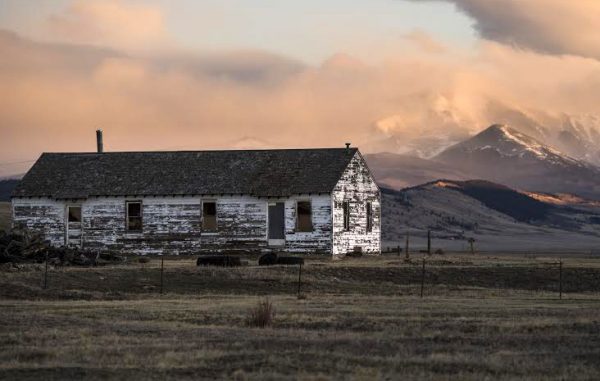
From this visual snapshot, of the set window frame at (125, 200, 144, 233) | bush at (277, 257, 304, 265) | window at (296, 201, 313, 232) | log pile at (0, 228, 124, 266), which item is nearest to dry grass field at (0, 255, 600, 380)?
bush at (277, 257, 304, 265)

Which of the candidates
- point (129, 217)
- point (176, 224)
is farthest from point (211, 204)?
point (129, 217)

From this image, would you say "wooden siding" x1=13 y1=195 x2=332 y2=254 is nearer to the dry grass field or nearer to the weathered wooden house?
the weathered wooden house

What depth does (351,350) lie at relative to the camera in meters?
20.7

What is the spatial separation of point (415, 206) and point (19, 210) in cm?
8274

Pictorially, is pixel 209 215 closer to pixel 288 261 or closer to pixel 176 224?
pixel 176 224

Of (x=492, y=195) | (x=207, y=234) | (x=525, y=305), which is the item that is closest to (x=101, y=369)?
(x=525, y=305)

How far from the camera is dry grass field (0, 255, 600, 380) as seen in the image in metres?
18.6

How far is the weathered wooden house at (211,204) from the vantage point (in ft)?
172

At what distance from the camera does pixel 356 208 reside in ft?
180

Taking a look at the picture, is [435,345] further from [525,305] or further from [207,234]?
[207,234]

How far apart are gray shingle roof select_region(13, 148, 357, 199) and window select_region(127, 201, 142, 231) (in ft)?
2.25

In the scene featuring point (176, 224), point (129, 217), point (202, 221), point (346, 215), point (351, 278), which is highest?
point (346, 215)

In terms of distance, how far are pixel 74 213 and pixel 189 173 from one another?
227 inches

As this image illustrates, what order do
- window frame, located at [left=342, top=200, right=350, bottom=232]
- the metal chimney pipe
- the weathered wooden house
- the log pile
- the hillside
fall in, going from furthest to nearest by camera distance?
the hillside, the metal chimney pipe, window frame, located at [left=342, top=200, right=350, bottom=232], the weathered wooden house, the log pile
